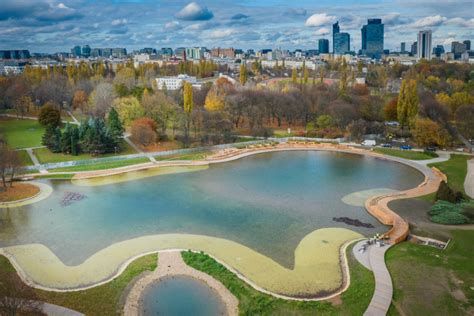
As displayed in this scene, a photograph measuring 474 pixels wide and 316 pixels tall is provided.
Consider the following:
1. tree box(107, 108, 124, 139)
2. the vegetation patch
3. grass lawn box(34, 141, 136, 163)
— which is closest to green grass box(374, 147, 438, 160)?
grass lawn box(34, 141, 136, 163)

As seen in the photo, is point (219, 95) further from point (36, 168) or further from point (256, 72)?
point (256, 72)

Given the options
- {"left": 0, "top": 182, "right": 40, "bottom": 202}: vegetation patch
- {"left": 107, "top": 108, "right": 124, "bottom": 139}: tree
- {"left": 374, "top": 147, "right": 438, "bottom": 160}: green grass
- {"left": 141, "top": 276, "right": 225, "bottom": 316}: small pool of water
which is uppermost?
{"left": 107, "top": 108, "right": 124, "bottom": 139}: tree

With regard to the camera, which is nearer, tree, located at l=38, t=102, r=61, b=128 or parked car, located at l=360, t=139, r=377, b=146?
parked car, located at l=360, t=139, r=377, b=146

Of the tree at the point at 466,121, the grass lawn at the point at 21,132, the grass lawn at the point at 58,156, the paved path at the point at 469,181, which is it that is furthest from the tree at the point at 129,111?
the tree at the point at 466,121

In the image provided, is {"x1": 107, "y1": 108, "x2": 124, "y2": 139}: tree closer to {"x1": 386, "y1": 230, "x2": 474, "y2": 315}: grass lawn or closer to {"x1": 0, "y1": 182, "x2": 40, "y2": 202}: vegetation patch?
{"x1": 0, "y1": 182, "x2": 40, "y2": 202}: vegetation patch

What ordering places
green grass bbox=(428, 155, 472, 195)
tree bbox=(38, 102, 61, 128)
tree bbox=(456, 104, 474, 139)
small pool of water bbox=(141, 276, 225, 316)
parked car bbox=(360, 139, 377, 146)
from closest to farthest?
small pool of water bbox=(141, 276, 225, 316)
green grass bbox=(428, 155, 472, 195)
tree bbox=(456, 104, 474, 139)
parked car bbox=(360, 139, 377, 146)
tree bbox=(38, 102, 61, 128)

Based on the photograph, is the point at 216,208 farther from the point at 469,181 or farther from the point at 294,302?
the point at 469,181
